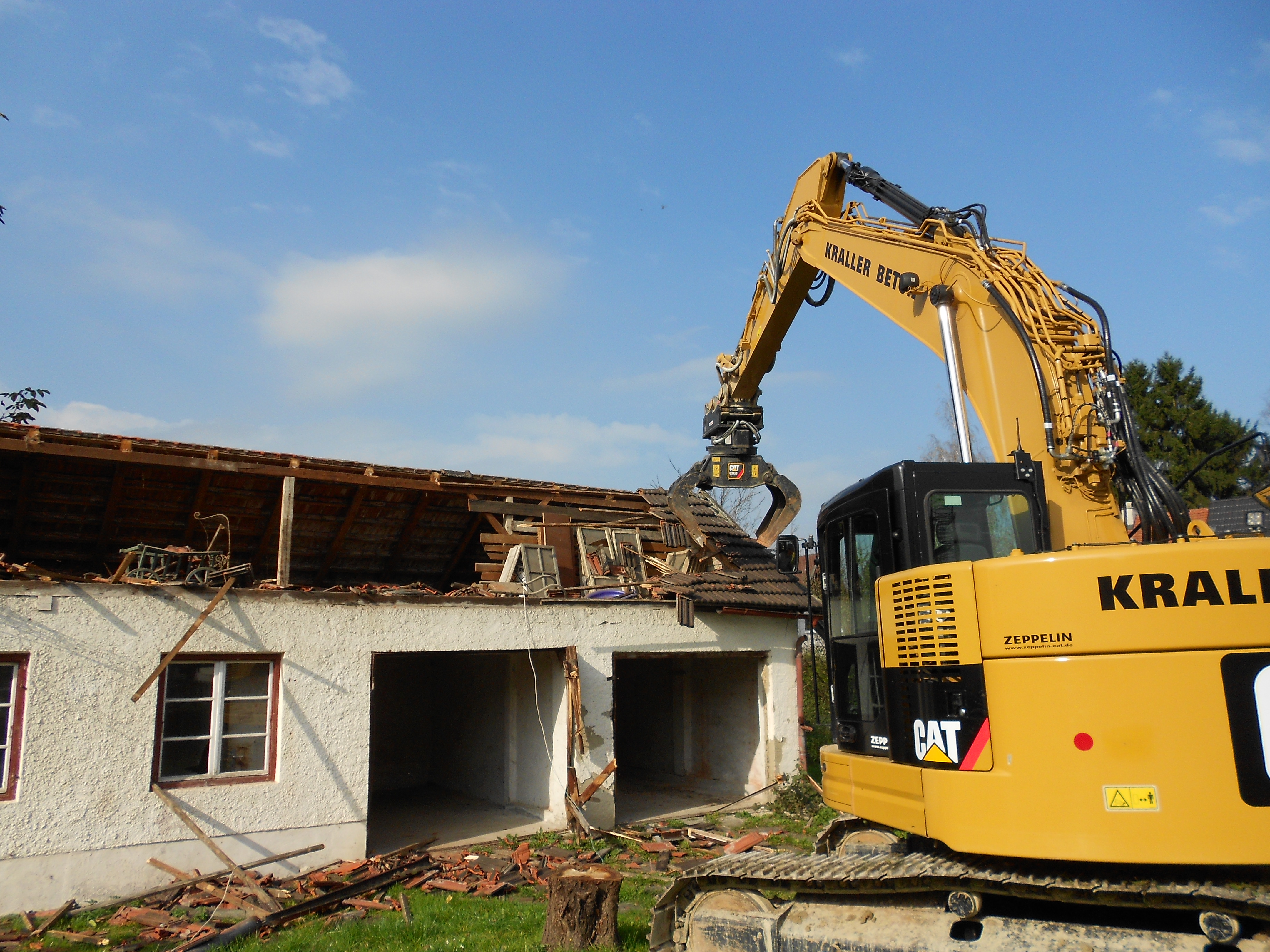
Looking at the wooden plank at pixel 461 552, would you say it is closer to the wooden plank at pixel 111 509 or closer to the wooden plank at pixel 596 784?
the wooden plank at pixel 111 509

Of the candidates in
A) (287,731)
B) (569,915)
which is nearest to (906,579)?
(569,915)

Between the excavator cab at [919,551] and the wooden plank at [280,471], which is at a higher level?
the wooden plank at [280,471]

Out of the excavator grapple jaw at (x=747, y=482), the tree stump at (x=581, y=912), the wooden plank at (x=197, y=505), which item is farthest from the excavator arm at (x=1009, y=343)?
the wooden plank at (x=197, y=505)

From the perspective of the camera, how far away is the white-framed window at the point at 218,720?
28.0 feet

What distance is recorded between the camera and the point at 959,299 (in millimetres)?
6590

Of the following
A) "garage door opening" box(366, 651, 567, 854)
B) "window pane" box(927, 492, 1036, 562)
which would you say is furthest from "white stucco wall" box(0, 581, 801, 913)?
"window pane" box(927, 492, 1036, 562)

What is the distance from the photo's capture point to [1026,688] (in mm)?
4527

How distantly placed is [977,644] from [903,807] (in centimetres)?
110

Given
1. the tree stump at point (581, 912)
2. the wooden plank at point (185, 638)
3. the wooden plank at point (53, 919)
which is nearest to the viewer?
the tree stump at point (581, 912)

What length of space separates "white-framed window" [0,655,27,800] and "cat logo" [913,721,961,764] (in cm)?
747

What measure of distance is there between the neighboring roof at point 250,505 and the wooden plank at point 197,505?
20 mm

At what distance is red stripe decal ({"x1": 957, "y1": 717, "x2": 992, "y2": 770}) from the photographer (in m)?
4.61

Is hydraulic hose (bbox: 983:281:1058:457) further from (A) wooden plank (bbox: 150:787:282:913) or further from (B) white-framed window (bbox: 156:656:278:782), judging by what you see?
(B) white-framed window (bbox: 156:656:278:782)

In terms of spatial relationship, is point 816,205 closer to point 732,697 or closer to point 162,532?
point 732,697
